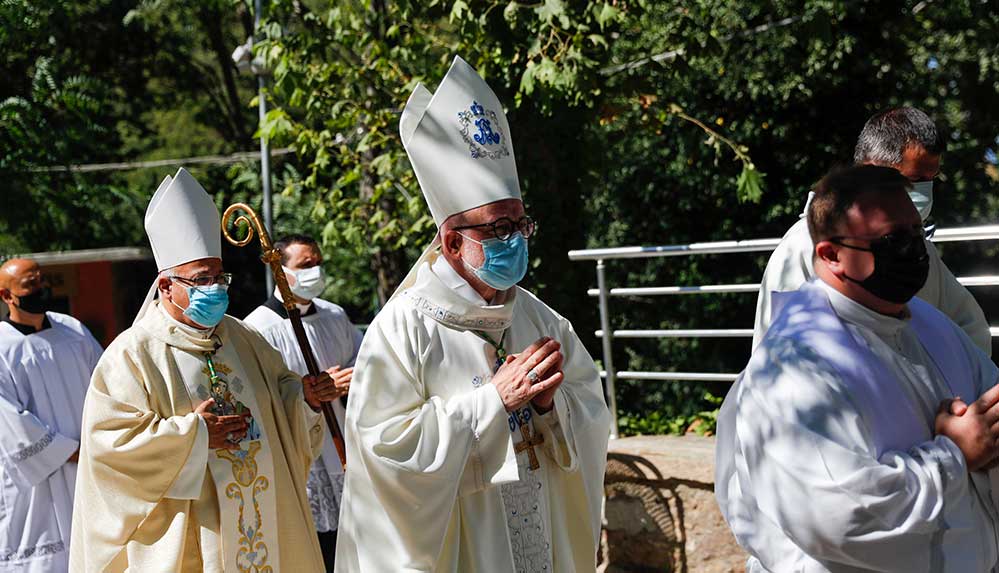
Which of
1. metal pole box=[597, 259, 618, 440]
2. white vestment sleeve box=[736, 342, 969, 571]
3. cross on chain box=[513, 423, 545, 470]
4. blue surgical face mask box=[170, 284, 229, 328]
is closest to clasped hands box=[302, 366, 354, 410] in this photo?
blue surgical face mask box=[170, 284, 229, 328]

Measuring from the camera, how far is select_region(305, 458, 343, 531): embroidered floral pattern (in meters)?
6.52

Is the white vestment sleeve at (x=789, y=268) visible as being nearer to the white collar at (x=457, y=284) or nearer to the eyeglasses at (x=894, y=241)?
the white collar at (x=457, y=284)

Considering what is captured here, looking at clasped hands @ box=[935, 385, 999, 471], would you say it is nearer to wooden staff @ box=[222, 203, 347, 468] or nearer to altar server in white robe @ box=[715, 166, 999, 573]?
altar server in white robe @ box=[715, 166, 999, 573]

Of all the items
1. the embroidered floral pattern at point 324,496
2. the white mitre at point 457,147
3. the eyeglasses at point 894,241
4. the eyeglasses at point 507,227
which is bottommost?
the embroidered floral pattern at point 324,496

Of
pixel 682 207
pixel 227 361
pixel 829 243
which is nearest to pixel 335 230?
pixel 227 361

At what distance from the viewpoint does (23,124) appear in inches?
433

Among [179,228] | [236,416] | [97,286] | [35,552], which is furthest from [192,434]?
[97,286]

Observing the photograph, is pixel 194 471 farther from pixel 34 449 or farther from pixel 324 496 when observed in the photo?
pixel 34 449

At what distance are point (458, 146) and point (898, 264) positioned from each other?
1.77m

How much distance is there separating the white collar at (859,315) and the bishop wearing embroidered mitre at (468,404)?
1.07m

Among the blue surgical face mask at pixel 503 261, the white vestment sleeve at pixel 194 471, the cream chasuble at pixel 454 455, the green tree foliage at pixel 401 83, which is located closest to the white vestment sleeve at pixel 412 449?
the cream chasuble at pixel 454 455

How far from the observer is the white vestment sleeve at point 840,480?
246cm

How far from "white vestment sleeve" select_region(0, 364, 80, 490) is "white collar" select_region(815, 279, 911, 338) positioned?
5151mm

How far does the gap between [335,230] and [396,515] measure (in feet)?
18.1
